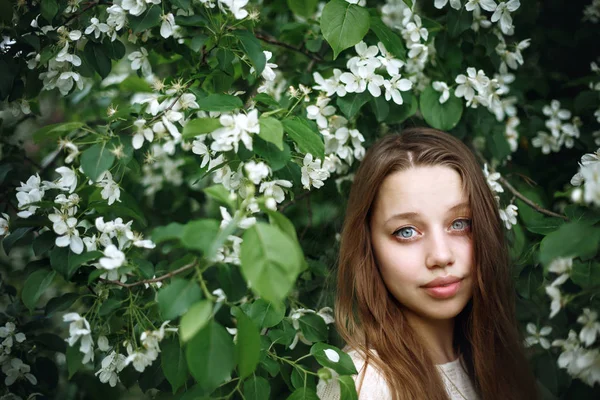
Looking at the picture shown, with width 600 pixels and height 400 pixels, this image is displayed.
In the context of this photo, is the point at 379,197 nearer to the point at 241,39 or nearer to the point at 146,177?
the point at 241,39

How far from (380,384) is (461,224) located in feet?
1.57

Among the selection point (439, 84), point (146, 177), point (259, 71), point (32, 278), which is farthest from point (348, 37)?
point (146, 177)

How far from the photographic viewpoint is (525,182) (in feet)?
7.28

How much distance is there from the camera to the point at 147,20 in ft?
5.06

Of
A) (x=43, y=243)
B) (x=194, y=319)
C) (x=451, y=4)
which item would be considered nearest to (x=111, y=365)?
(x=43, y=243)

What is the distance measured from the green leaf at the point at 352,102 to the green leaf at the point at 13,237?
903 mm

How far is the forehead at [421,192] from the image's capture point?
5.02 ft

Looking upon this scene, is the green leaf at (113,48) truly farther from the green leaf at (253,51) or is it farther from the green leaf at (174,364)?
the green leaf at (174,364)

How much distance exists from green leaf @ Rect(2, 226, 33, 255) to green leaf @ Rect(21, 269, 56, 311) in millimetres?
118

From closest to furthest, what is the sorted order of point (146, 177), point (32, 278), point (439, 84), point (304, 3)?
point (32, 278), point (439, 84), point (304, 3), point (146, 177)

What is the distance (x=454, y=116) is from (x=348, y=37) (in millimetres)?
491

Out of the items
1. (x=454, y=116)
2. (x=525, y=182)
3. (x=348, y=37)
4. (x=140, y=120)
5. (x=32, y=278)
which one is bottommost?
(x=525, y=182)

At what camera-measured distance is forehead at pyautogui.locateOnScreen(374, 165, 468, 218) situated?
1530mm

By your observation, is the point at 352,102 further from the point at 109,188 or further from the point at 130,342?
the point at 130,342
